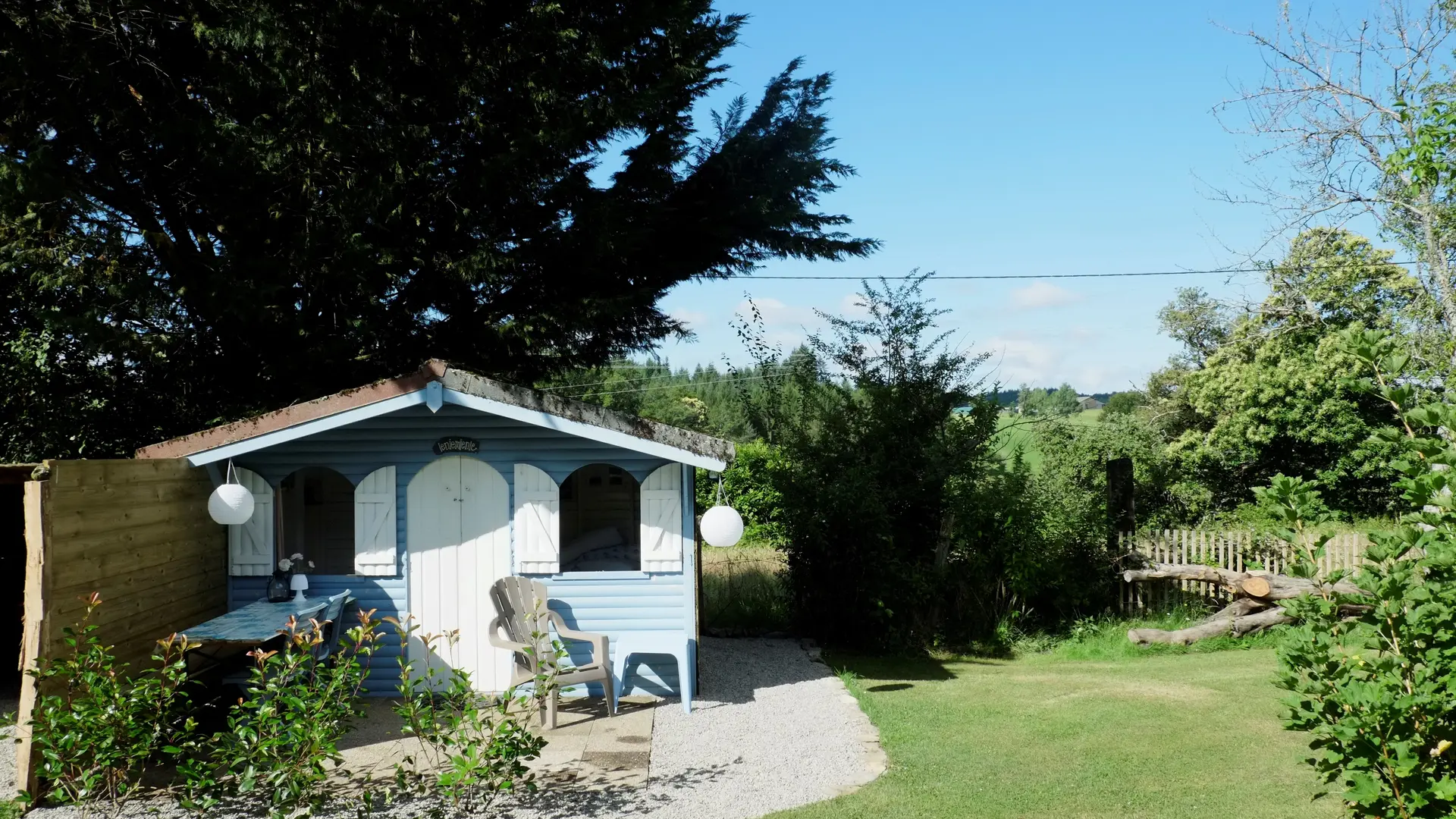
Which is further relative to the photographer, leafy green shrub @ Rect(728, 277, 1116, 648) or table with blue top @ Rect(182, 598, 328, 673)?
leafy green shrub @ Rect(728, 277, 1116, 648)

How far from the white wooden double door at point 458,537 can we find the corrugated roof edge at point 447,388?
914 mm

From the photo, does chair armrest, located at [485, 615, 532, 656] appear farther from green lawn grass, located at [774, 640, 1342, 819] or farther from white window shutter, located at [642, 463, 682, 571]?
green lawn grass, located at [774, 640, 1342, 819]

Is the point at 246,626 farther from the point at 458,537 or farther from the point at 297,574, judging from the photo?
the point at 458,537

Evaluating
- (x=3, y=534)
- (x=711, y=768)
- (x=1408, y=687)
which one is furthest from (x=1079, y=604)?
(x=3, y=534)

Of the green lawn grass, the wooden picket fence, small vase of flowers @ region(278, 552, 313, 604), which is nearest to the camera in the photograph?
the green lawn grass

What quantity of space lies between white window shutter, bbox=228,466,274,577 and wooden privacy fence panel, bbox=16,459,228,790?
0.37ft

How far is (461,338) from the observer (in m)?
11.4

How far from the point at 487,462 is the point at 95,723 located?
11.8ft

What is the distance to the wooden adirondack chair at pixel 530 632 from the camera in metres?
7.45

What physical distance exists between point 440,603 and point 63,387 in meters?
5.75

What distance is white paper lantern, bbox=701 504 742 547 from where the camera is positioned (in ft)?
25.1

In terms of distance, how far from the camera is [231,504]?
287 inches

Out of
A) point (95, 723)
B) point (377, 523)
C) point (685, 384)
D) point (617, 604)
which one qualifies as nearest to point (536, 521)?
point (617, 604)

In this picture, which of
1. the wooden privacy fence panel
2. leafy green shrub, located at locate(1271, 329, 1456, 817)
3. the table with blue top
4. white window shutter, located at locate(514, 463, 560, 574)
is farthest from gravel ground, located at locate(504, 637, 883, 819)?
leafy green shrub, located at locate(1271, 329, 1456, 817)
